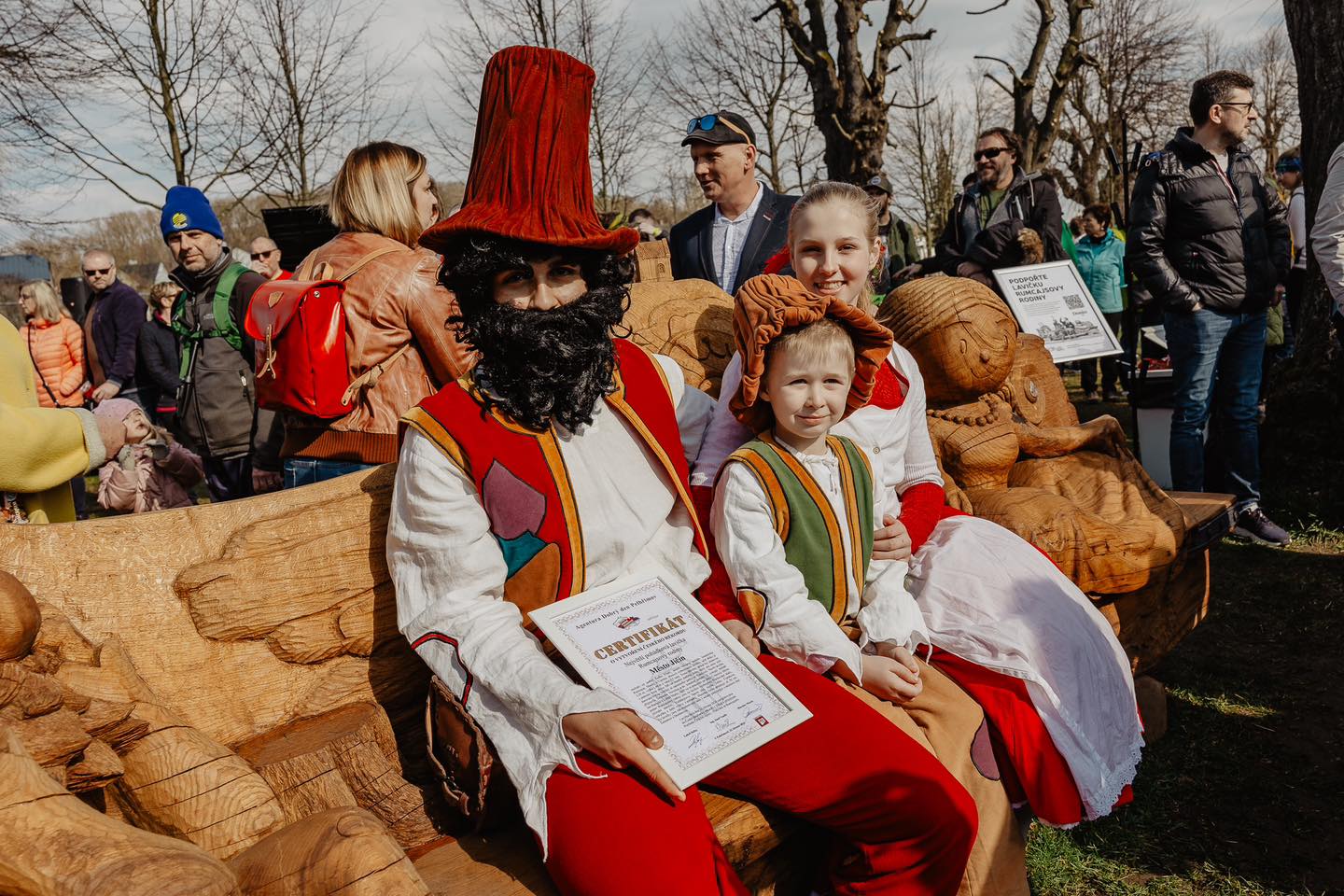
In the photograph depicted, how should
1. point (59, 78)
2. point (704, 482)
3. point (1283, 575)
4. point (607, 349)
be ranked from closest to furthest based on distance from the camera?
point (607, 349)
point (704, 482)
point (1283, 575)
point (59, 78)

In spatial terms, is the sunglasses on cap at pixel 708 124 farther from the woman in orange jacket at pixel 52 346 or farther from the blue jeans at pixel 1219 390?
the woman in orange jacket at pixel 52 346

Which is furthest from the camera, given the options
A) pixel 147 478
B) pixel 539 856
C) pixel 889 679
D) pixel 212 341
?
pixel 147 478

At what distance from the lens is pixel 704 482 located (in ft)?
7.72

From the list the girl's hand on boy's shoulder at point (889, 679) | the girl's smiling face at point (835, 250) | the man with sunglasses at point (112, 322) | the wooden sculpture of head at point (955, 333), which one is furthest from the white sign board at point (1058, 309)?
the man with sunglasses at point (112, 322)

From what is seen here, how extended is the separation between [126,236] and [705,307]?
4540cm

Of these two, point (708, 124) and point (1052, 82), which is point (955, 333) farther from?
point (1052, 82)

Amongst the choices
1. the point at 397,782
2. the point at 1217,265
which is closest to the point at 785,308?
the point at 397,782

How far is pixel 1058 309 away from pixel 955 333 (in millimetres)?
2252

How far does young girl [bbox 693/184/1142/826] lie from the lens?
2.24 meters

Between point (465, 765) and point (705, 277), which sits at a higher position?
point (705, 277)

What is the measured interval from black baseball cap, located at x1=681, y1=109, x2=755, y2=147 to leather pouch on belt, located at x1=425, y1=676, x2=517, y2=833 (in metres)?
2.58

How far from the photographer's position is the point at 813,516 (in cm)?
221

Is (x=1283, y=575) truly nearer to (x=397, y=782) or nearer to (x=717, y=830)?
(x=717, y=830)

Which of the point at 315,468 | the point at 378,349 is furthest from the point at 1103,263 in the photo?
the point at 315,468
